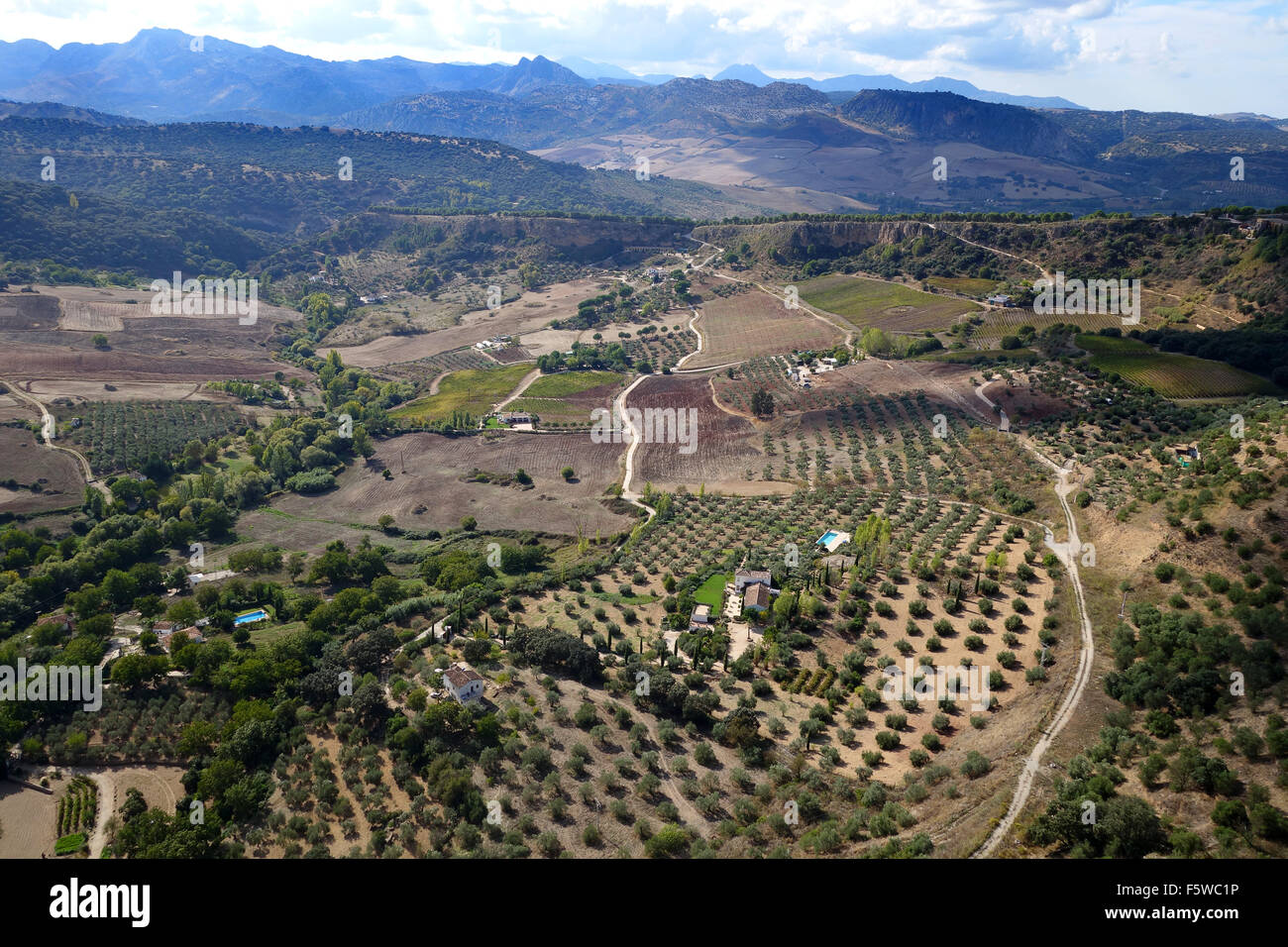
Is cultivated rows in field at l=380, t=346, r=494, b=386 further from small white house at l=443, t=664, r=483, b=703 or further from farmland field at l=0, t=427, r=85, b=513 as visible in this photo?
small white house at l=443, t=664, r=483, b=703

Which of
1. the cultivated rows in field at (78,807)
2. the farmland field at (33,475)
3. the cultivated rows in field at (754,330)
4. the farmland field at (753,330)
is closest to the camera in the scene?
the cultivated rows in field at (78,807)

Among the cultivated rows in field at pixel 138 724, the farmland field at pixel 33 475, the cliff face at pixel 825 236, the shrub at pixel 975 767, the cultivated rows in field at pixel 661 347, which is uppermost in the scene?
the cliff face at pixel 825 236

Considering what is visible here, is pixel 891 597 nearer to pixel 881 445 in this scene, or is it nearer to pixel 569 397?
pixel 881 445

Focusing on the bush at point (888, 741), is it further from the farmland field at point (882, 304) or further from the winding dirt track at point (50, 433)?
the farmland field at point (882, 304)

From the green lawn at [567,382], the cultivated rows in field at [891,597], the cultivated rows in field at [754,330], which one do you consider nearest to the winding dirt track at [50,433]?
the green lawn at [567,382]

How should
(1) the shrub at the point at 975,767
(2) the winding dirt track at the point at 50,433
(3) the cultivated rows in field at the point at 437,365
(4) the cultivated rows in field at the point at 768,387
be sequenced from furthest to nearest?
(3) the cultivated rows in field at the point at 437,365 < (4) the cultivated rows in field at the point at 768,387 < (2) the winding dirt track at the point at 50,433 < (1) the shrub at the point at 975,767

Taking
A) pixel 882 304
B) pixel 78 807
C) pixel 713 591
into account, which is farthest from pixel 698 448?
pixel 78 807

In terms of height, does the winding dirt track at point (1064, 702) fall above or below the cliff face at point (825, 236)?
below
